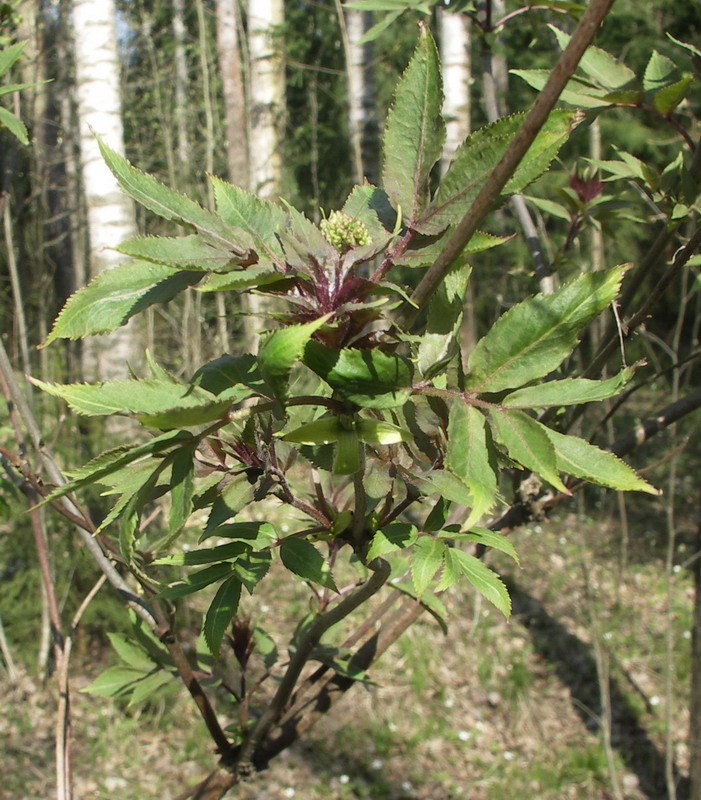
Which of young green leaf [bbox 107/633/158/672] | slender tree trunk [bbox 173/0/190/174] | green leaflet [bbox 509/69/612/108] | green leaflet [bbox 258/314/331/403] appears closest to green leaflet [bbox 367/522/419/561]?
green leaflet [bbox 258/314/331/403]

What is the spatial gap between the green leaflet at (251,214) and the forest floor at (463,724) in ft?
10.3

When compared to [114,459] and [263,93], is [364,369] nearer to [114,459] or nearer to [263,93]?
[114,459]

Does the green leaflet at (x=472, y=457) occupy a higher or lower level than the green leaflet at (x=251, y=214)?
lower

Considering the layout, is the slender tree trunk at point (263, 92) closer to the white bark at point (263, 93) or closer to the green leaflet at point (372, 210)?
the white bark at point (263, 93)

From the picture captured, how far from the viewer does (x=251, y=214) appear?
627 millimetres

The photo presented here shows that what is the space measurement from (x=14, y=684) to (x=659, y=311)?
293 inches

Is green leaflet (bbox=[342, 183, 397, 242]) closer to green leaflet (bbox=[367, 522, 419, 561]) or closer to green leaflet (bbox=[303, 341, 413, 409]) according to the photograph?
green leaflet (bbox=[303, 341, 413, 409])

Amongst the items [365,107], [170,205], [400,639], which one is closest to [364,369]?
[170,205]

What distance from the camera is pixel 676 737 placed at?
4004mm

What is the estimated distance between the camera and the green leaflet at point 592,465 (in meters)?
0.56

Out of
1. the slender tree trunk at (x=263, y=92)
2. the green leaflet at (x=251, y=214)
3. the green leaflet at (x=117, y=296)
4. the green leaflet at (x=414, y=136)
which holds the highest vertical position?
the slender tree trunk at (x=263, y=92)

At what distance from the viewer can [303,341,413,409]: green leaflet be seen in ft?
1.81

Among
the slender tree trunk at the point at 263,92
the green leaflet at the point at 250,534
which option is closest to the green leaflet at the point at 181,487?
the green leaflet at the point at 250,534

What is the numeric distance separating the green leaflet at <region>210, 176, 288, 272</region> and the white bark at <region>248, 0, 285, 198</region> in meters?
6.70
